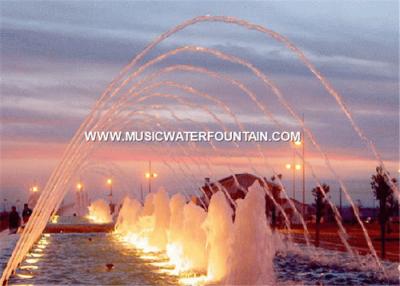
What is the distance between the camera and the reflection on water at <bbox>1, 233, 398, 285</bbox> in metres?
18.6

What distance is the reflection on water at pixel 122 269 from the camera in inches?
733

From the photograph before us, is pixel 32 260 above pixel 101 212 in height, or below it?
below

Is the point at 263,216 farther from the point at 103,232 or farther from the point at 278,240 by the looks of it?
the point at 103,232

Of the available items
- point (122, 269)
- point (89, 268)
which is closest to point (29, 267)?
point (89, 268)

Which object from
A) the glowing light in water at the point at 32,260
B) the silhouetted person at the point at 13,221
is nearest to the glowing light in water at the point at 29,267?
the glowing light in water at the point at 32,260

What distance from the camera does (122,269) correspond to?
21047 millimetres

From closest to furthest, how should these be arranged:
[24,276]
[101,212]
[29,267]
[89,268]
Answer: [24,276]
[89,268]
[29,267]
[101,212]

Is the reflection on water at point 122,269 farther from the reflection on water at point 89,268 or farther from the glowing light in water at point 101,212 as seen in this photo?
the glowing light in water at point 101,212

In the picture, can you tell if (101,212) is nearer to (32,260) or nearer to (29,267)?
(32,260)

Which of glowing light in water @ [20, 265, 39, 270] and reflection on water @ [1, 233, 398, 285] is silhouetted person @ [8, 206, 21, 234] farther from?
glowing light in water @ [20, 265, 39, 270]

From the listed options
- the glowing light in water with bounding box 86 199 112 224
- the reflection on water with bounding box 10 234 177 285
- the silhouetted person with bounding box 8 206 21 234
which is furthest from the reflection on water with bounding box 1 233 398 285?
the glowing light in water with bounding box 86 199 112 224

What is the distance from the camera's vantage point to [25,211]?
54.5 meters

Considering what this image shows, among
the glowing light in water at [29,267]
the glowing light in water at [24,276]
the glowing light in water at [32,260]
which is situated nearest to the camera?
the glowing light in water at [24,276]

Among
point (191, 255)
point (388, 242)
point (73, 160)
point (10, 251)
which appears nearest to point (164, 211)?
point (73, 160)
